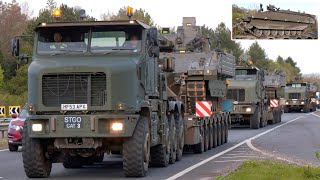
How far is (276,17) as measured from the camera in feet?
165

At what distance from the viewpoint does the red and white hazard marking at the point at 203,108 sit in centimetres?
2455

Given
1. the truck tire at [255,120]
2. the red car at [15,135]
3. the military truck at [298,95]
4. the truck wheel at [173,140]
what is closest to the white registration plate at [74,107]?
the truck wheel at [173,140]

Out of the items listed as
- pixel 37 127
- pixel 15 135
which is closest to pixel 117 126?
pixel 37 127

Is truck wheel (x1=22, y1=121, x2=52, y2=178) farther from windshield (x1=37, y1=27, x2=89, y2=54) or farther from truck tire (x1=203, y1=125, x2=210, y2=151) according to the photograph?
truck tire (x1=203, y1=125, x2=210, y2=151)

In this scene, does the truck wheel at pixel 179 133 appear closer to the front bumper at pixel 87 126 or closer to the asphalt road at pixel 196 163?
the asphalt road at pixel 196 163

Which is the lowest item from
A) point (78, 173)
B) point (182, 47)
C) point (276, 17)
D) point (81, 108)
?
point (78, 173)

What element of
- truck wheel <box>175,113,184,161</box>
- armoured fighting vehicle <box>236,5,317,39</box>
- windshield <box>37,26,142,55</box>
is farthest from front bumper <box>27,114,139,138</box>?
armoured fighting vehicle <box>236,5,317,39</box>

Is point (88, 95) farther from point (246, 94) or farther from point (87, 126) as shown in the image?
point (246, 94)

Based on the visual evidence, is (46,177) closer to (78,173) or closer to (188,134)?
(78,173)

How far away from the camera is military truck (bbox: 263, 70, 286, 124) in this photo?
4981cm

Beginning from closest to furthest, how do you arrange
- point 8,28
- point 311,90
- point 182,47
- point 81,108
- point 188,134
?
point 81,108, point 188,134, point 182,47, point 311,90, point 8,28

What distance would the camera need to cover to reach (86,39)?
16.8m

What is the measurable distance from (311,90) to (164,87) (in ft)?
227

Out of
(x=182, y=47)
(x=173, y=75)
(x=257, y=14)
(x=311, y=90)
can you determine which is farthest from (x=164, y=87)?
(x=311, y=90)
